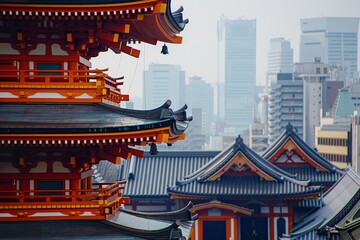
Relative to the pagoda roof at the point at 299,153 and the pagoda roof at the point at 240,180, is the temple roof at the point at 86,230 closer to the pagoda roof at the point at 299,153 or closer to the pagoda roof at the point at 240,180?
the pagoda roof at the point at 240,180

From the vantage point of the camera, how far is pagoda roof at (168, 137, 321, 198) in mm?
56125

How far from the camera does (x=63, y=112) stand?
1043 inches

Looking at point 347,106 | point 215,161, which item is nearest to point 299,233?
point 215,161

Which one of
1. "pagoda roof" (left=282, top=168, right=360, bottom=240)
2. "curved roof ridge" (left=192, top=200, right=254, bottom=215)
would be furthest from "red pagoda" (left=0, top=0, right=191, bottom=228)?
"curved roof ridge" (left=192, top=200, right=254, bottom=215)

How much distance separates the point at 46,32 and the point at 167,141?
3807 mm

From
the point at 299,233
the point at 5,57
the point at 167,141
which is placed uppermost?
the point at 5,57

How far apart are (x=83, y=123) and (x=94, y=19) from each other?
243 cm

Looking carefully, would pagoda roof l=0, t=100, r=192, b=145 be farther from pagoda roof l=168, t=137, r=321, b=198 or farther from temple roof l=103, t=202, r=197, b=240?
pagoda roof l=168, t=137, r=321, b=198

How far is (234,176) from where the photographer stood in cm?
5781

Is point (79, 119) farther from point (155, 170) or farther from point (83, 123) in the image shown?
point (155, 170)

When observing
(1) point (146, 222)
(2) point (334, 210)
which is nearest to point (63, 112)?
(1) point (146, 222)

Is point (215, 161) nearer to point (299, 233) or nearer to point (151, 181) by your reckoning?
point (151, 181)

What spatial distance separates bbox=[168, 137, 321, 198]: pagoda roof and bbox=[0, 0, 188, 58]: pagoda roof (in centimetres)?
2838

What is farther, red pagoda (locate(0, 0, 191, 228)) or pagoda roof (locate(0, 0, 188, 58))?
pagoda roof (locate(0, 0, 188, 58))
